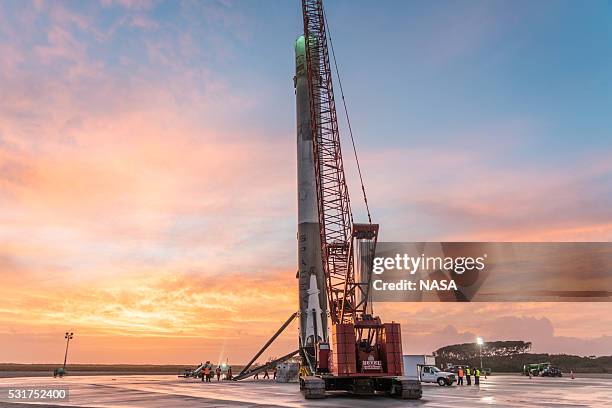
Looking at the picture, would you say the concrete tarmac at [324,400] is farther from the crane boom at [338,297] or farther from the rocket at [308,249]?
the rocket at [308,249]

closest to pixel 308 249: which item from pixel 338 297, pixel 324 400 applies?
pixel 338 297

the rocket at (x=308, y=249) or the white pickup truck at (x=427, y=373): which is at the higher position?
the rocket at (x=308, y=249)

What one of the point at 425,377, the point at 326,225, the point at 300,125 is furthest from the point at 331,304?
the point at 300,125

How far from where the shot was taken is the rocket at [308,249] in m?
59.8

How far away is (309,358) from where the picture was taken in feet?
186

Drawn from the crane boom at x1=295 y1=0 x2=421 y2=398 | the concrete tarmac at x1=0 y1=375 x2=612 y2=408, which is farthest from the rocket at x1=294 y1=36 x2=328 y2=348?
the concrete tarmac at x1=0 y1=375 x2=612 y2=408

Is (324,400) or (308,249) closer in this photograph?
(324,400)

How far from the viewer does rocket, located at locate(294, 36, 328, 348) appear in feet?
196

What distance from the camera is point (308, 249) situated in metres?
61.6

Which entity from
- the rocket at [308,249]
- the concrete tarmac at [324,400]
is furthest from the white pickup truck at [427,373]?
the rocket at [308,249]

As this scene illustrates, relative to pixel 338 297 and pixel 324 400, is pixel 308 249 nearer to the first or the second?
pixel 338 297

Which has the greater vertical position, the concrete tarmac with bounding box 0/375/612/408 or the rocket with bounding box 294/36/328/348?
the rocket with bounding box 294/36/328/348

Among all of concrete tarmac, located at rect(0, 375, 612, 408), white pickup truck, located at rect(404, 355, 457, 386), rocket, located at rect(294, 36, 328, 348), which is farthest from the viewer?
rocket, located at rect(294, 36, 328, 348)

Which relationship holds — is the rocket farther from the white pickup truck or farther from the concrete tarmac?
the concrete tarmac
